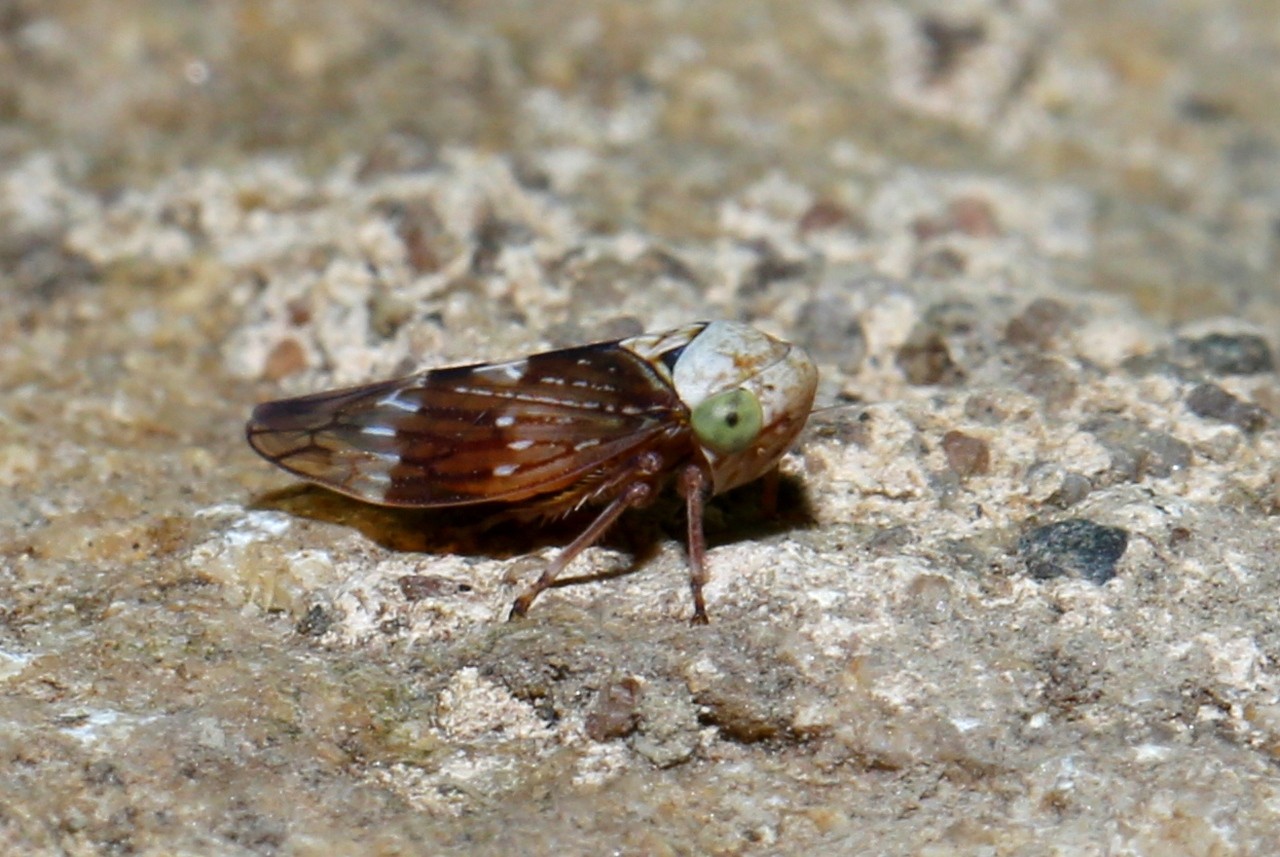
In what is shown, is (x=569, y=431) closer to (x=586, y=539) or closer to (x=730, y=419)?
(x=586, y=539)

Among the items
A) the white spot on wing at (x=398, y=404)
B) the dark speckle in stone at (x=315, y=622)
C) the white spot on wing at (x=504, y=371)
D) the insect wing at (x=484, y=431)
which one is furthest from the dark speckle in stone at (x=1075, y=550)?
the dark speckle in stone at (x=315, y=622)

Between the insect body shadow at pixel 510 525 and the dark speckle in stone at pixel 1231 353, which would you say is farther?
the dark speckle in stone at pixel 1231 353

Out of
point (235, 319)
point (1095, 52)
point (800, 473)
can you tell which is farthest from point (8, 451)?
point (1095, 52)

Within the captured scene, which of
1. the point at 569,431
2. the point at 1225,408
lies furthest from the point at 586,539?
the point at 1225,408

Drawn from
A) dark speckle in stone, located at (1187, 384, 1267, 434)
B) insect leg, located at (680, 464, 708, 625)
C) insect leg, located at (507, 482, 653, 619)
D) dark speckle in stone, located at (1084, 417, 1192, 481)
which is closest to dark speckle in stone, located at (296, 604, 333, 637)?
insect leg, located at (507, 482, 653, 619)

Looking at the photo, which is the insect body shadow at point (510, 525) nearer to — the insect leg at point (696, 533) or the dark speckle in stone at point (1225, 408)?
the insect leg at point (696, 533)

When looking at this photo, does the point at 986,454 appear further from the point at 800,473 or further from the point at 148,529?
the point at 148,529
